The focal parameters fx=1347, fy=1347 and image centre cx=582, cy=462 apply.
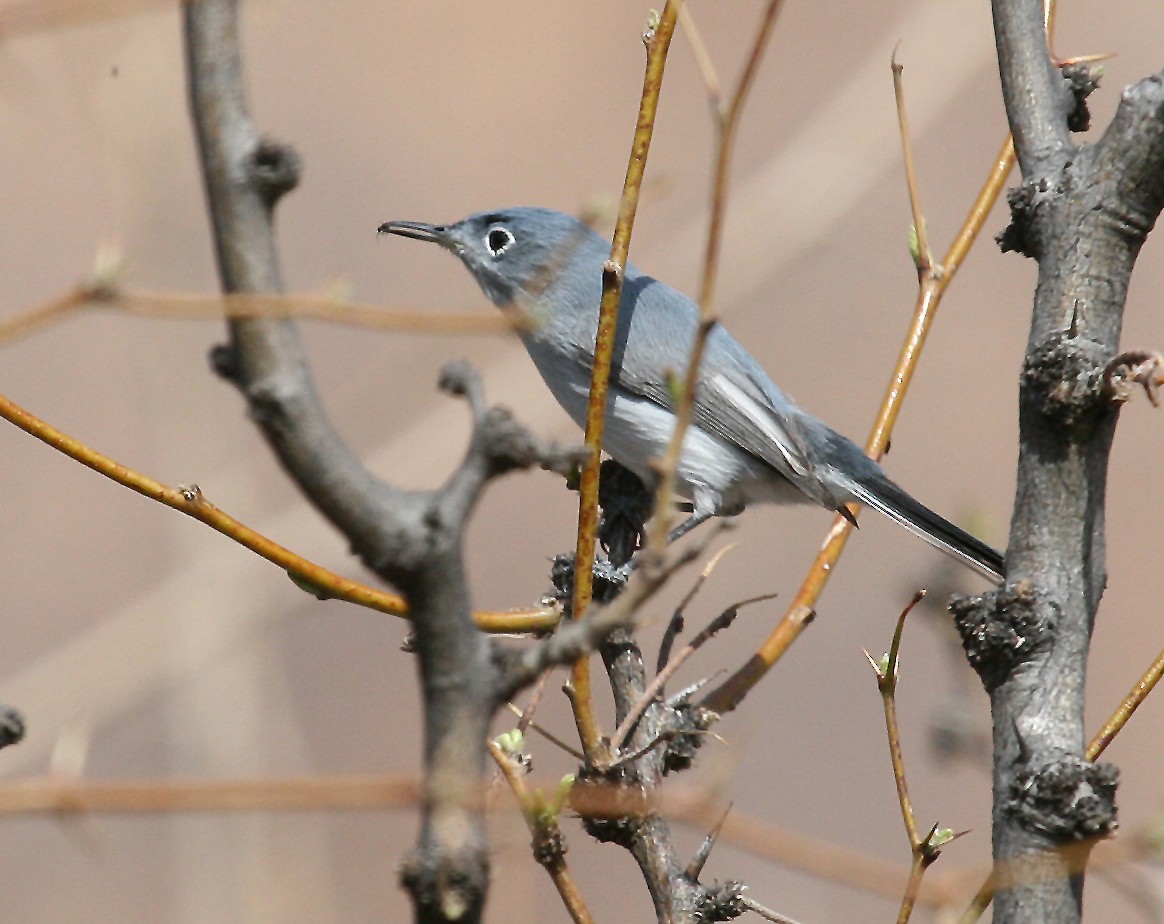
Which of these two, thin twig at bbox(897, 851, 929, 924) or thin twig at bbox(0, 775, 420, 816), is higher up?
thin twig at bbox(897, 851, 929, 924)

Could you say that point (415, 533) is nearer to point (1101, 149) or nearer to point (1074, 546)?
point (1074, 546)

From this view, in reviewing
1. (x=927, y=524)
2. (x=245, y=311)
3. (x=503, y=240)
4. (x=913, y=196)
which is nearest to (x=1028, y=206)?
(x=913, y=196)

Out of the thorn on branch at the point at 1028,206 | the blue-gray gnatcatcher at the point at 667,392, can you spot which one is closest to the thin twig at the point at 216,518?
the thorn on branch at the point at 1028,206

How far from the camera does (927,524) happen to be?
343 centimetres

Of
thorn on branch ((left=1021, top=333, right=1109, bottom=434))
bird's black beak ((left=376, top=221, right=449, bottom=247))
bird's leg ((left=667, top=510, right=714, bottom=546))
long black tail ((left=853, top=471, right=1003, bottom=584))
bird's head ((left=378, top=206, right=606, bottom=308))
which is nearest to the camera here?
thorn on branch ((left=1021, top=333, right=1109, bottom=434))

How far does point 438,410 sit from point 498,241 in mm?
739

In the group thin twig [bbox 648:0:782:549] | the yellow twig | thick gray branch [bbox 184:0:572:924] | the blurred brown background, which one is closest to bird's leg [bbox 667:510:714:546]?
the blurred brown background

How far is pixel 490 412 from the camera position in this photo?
0.93 meters

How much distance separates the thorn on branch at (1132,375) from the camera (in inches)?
58.4

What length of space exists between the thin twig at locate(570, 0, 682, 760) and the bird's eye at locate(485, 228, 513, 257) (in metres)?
2.36

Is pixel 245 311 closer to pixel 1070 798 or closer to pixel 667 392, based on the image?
pixel 1070 798

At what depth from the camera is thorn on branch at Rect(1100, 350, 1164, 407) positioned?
1.48m

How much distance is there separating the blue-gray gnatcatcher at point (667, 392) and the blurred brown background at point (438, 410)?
0.16 m

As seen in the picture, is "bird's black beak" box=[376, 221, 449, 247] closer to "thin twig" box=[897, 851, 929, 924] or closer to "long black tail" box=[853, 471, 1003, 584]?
"long black tail" box=[853, 471, 1003, 584]
